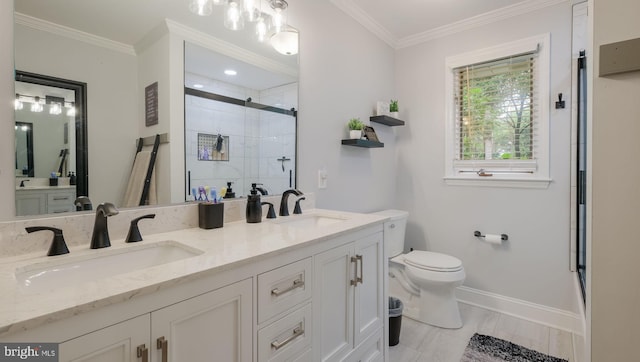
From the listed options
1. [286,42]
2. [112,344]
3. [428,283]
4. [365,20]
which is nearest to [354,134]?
[286,42]

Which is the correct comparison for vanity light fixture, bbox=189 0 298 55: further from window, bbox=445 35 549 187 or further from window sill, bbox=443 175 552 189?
window sill, bbox=443 175 552 189

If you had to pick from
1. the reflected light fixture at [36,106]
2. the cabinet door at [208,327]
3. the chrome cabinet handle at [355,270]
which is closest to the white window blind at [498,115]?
the chrome cabinet handle at [355,270]

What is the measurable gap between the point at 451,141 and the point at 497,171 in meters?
0.46

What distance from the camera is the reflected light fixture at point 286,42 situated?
1.85 metres

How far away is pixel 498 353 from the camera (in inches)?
75.8

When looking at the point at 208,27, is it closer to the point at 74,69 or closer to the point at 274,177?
the point at 74,69

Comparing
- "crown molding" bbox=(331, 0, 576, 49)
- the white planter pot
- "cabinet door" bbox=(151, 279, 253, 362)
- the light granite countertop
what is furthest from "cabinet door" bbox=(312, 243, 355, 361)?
"crown molding" bbox=(331, 0, 576, 49)

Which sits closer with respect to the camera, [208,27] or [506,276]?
[208,27]

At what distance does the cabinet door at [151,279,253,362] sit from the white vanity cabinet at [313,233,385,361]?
1.16 feet

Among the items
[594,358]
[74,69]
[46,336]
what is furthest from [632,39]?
[74,69]

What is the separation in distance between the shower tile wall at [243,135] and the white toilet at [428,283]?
1028mm

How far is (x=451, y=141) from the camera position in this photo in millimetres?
2742

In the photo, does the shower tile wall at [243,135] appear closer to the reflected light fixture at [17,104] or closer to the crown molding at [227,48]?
the crown molding at [227,48]

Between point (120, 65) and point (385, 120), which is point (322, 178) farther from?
point (120, 65)
